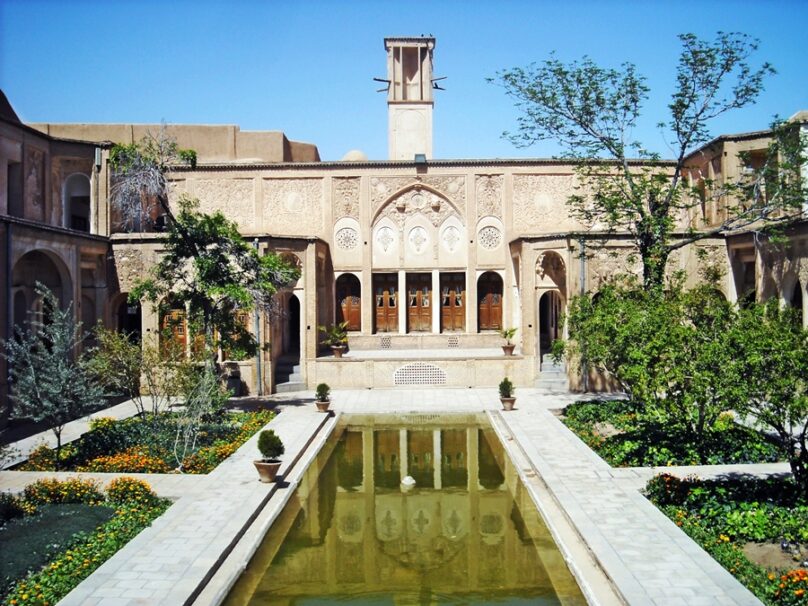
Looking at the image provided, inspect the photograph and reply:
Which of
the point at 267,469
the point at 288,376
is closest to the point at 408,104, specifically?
the point at 288,376

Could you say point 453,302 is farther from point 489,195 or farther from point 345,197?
point 345,197

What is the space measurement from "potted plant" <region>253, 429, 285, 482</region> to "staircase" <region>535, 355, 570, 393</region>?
9.85 m

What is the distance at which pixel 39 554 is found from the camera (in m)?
7.37

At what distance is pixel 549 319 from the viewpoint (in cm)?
2464

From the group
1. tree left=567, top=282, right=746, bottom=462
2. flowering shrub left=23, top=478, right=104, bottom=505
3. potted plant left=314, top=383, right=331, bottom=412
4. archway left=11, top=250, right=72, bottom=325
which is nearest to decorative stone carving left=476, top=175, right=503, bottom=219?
potted plant left=314, top=383, right=331, bottom=412

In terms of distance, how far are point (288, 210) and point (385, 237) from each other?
134 inches

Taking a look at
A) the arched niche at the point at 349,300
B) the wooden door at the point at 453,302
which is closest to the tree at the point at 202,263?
the arched niche at the point at 349,300

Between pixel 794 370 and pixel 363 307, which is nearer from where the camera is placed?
pixel 794 370

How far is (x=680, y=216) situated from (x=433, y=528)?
17837 mm

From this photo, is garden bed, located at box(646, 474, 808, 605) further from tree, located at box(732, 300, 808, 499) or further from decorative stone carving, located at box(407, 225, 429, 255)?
decorative stone carving, located at box(407, 225, 429, 255)

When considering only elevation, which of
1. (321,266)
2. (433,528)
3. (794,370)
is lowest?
(433,528)

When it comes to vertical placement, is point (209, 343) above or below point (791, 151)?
below

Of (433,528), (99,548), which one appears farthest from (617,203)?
(99,548)

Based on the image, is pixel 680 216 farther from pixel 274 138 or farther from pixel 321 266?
pixel 274 138
